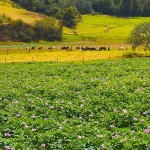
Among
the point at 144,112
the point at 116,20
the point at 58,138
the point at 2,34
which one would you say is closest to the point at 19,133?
the point at 58,138

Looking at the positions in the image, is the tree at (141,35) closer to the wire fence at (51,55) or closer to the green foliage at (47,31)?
the wire fence at (51,55)

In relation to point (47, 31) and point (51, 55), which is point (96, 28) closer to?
point (47, 31)

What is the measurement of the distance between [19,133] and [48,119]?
239 cm

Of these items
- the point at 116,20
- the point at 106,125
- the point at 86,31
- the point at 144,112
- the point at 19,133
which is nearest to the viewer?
the point at 19,133

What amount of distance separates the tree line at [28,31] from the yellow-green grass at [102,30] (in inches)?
225

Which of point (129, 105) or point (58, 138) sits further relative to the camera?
point (129, 105)

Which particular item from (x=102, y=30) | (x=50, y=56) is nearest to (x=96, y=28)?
(x=102, y=30)

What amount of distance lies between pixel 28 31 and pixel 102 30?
3772 cm

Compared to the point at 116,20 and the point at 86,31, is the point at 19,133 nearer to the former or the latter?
the point at 86,31

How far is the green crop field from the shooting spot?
15.1m

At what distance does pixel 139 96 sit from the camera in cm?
2283

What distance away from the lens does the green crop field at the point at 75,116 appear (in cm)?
1512

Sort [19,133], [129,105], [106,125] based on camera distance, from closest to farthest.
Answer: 1. [19,133]
2. [106,125]
3. [129,105]

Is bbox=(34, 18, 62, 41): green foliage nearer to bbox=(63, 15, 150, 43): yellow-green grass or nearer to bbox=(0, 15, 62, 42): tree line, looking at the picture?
bbox=(0, 15, 62, 42): tree line
